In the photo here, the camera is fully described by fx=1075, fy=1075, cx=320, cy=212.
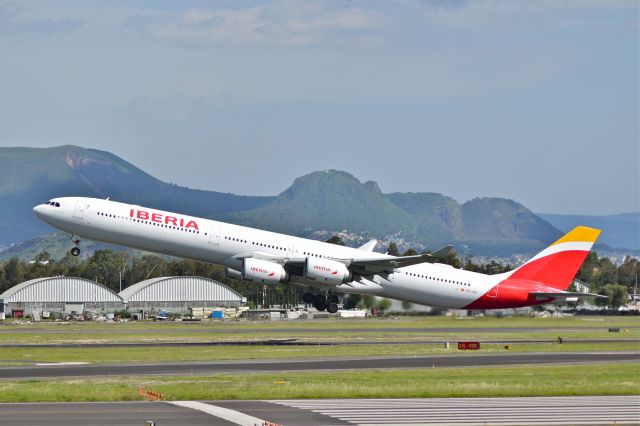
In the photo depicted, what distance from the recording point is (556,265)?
→ 244 ft

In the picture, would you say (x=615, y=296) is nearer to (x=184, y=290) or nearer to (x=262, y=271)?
(x=184, y=290)

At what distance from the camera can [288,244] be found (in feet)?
224

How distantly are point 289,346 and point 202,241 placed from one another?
850 cm

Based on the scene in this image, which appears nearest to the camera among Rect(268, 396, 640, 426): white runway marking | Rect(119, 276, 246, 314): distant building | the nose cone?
Rect(268, 396, 640, 426): white runway marking

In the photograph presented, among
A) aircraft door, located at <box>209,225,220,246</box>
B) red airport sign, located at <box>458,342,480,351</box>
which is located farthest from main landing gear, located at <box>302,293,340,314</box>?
red airport sign, located at <box>458,342,480,351</box>

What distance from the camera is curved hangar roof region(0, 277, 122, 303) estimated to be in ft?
477

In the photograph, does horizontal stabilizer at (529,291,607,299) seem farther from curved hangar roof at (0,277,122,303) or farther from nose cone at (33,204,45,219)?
curved hangar roof at (0,277,122,303)

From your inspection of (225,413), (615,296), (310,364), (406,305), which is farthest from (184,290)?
(225,413)

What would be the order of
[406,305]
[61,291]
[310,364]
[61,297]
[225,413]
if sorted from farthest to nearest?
[61,291], [61,297], [406,305], [310,364], [225,413]

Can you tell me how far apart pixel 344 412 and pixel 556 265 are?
43.9 metres

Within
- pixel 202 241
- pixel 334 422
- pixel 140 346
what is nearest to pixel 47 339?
pixel 140 346

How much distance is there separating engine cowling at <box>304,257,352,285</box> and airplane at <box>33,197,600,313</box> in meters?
0.06

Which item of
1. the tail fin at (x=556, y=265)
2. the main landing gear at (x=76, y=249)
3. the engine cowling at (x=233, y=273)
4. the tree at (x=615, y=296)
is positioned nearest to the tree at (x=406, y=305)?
the tail fin at (x=556, y=265)

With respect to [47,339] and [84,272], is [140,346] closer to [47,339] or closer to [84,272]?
[47,339]
